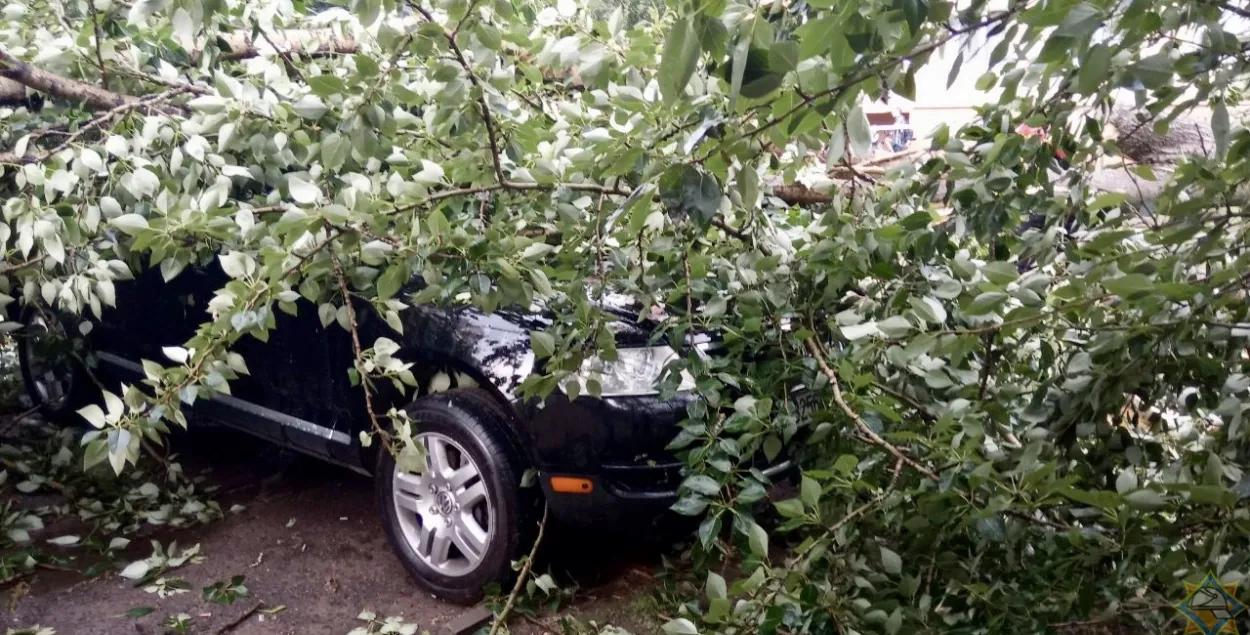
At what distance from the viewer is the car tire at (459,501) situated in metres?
2.92

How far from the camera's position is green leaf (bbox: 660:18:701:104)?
104 cm

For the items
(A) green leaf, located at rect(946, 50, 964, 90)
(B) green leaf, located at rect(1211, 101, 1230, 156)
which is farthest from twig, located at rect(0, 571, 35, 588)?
(B) green leaf, located at rect(1211, 101, 1230, 156)

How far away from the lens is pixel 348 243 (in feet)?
6.57

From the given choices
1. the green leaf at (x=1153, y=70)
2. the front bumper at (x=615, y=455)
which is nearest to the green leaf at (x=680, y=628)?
the front bumper at (x=615, y=455)

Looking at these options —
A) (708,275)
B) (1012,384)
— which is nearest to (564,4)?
(708,275)

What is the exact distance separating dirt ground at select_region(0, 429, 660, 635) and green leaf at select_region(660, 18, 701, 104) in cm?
215

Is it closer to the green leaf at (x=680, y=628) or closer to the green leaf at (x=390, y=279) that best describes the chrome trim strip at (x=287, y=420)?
the green leaf at (x=390, y=279)

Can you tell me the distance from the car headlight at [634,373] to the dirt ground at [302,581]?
0.55 metres

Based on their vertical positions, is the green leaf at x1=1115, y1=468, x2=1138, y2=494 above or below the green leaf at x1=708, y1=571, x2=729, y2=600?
above

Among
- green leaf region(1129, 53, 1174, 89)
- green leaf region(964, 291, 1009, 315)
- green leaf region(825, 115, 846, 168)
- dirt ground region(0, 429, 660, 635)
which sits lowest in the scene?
dirt ground region(0, 429, 660, 635)

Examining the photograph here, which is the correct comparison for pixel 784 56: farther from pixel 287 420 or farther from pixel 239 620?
pixel 287 420

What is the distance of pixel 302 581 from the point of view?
10.7 ft

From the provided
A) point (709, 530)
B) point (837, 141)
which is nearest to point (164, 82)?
point (709, 530)

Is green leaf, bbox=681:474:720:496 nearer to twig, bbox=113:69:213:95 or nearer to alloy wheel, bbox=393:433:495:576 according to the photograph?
alloy wheel, bbox=393:433:495:576
